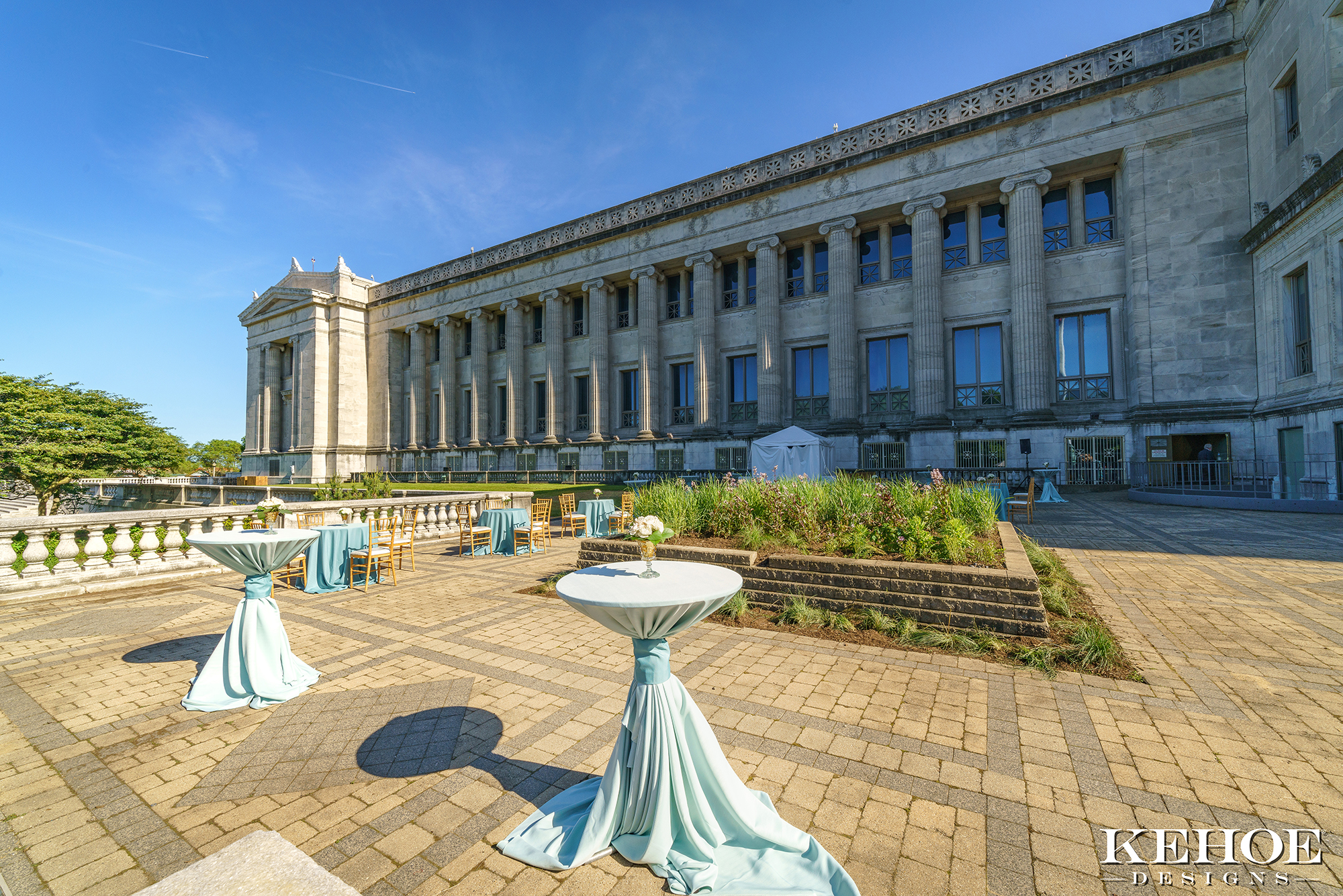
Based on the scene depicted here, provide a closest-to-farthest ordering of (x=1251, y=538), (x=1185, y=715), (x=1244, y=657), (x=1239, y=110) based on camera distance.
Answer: (x=1185, y=715), (x=1244, y=657), (x=1251, y=538), (x=1239, y=110)

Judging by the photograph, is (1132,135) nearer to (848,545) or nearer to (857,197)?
(857,197)

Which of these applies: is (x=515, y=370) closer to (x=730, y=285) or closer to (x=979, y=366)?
(x=730, y=285)

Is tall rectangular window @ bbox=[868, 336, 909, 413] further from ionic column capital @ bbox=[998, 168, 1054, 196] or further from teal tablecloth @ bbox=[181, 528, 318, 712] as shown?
teal tablecloth @ bbox=[181, 528, 318, 712]

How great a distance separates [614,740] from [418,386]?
4046 centimetres

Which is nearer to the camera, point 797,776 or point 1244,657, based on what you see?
point 797,776

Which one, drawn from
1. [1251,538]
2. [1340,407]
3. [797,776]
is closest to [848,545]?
[797,776]

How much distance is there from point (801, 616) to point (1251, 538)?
10.4 m

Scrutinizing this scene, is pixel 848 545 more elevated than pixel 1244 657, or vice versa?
pixel 848 545

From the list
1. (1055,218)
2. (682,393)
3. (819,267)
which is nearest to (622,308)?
(682,393)

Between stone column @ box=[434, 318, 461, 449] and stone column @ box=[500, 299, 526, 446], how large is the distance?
5567mm

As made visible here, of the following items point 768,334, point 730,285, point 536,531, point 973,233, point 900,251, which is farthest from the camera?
point 730,285

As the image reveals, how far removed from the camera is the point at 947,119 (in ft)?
70.8

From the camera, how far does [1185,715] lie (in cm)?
387

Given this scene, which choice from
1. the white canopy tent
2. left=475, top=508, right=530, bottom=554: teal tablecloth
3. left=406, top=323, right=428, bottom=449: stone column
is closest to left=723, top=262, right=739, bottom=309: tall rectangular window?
the white canopy tent
